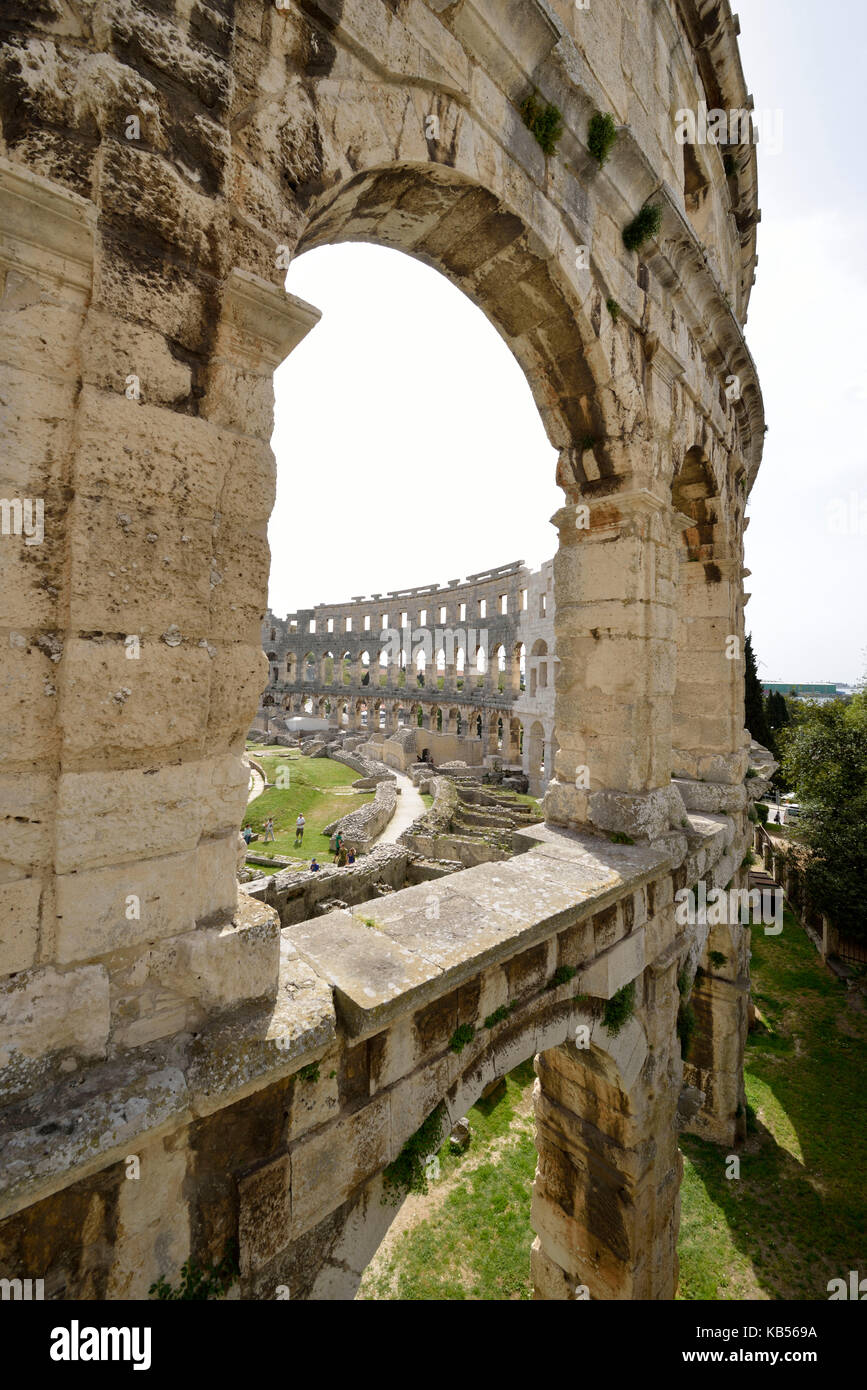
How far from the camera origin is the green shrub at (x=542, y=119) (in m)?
3.17

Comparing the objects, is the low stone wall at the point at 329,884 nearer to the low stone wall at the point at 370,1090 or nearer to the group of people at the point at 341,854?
the group of people at the point at 341,854

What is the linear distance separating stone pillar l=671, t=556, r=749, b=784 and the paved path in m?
9.38

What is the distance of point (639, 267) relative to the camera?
4352mm

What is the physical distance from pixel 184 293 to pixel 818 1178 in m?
10.5

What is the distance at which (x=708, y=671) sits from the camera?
683cm

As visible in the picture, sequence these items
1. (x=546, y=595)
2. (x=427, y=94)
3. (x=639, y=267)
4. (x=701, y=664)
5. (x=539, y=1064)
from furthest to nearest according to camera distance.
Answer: (x=546, y=595) < (x=701, y=664) < (x=539, y=1064) < (x=639, y=267) < (x=427, y=94)

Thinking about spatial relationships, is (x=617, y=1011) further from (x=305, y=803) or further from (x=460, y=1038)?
(x=305, y=803)

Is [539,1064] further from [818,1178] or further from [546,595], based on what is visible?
[546,595]

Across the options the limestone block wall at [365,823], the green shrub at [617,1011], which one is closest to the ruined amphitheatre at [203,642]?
the green shrub at [617,1011]

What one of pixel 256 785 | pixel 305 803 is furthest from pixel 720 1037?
pixel 256 785

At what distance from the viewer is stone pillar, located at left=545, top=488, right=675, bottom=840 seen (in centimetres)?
418

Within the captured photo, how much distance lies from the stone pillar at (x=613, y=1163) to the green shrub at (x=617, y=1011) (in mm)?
88

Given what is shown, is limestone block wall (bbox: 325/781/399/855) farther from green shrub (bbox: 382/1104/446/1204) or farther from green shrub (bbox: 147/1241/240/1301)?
green shrub (bbox: 147/1241/240/1301)

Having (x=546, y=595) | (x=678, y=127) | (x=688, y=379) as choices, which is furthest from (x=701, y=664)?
(x=546, y=595)
